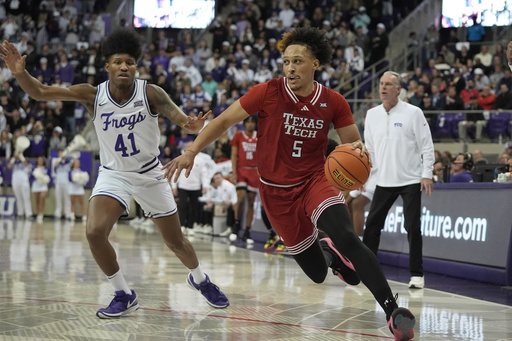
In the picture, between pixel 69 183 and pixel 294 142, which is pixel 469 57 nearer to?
pixel 69 183

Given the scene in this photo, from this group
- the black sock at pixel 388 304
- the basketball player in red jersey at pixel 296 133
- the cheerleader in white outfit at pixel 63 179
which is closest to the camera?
the black sock at pixel 388 304

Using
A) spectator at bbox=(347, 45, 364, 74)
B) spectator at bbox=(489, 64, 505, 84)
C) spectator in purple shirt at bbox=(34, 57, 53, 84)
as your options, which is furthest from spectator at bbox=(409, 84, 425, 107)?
spectator in purple shirt at bbox=(34, 57, 53, 84)

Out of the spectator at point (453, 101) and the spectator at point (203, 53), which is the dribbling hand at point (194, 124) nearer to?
the spectator at point (453, 101)

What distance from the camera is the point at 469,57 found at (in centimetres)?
1964

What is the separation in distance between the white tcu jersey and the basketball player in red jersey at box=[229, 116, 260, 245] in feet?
22.1

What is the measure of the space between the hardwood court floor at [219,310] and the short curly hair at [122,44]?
2102 millimetres

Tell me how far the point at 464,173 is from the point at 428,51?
1012 cm

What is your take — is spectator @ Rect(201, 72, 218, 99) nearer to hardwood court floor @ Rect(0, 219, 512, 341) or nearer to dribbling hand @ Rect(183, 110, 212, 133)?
hardwood court floor @ Rect(0, 219, 512, 341)

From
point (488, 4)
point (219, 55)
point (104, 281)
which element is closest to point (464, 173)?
point (104, 281)

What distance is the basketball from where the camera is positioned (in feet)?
17.0

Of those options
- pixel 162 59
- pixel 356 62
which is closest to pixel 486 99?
pixel 356 62

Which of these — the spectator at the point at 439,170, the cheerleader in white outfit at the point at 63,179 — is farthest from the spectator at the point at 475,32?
the cheerleader in white outfit at the point at 63,179

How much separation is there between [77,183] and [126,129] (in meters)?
15.0

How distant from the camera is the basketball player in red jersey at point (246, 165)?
12.8 m
